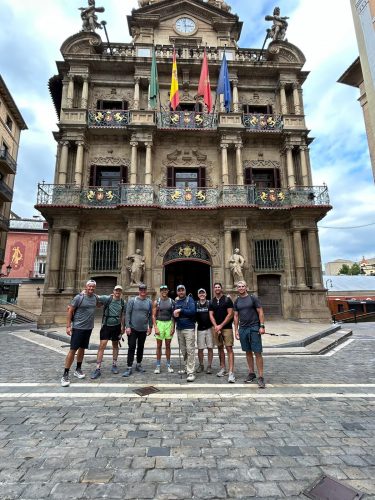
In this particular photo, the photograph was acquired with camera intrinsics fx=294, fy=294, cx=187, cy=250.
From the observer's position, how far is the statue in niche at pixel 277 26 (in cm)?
1903

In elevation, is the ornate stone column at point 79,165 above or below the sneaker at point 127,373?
above

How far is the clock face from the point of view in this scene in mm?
19422

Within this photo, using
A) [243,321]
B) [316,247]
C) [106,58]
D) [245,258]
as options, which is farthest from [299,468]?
[106,58]

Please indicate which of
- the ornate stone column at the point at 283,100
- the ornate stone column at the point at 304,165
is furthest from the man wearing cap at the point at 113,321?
the ornate stone column at the point at 283,100

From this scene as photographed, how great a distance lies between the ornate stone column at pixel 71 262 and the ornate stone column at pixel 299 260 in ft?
38.0

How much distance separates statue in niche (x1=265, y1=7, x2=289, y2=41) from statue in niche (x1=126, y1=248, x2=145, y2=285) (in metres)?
16.8

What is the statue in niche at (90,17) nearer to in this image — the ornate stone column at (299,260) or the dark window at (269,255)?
the dark window at (269,255)

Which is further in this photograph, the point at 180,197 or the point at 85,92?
the point at 85,92

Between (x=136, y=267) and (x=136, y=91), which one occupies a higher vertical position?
(x=136, y=91)

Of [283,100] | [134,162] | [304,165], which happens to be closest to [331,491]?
[134,162]

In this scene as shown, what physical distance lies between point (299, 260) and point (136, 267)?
853cm

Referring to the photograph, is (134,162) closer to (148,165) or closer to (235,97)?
(148,165)

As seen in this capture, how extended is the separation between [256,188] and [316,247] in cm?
455

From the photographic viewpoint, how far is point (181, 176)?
56.6 feet
